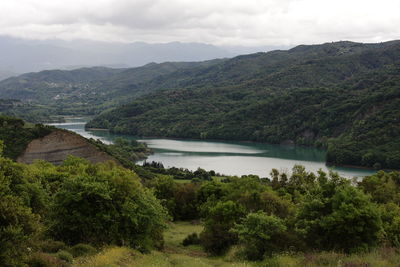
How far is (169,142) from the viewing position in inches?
6339

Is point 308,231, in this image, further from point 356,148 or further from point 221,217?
point 356,148

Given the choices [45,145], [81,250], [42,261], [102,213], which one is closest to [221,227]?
[102,213]

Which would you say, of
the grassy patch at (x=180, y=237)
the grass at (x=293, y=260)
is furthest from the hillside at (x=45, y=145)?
the grass at (x=293, y=260)

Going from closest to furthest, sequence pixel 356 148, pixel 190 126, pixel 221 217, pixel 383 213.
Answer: pixel 383 213 → pixel 221 217 → pixel 356 148 → pixel 190 126

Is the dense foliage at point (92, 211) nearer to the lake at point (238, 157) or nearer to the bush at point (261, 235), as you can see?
the bush at point (261, 235)

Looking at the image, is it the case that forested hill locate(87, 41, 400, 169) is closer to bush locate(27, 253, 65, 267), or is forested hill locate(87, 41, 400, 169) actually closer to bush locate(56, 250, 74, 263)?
bush locate(56, 250, 74, 263)

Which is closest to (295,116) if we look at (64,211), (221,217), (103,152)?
(103,152)

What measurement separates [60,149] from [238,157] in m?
58.0

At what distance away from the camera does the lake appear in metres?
99.7

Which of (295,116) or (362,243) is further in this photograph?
(295,116)

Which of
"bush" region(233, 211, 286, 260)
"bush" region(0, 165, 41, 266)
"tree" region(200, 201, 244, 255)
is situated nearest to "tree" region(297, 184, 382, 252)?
"bush" region(233, 211, 286, 260)

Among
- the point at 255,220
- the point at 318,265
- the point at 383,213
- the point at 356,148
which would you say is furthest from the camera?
the point at 356,148

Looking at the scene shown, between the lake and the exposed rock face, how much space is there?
32.7 m

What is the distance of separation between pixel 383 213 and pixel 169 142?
137 m
